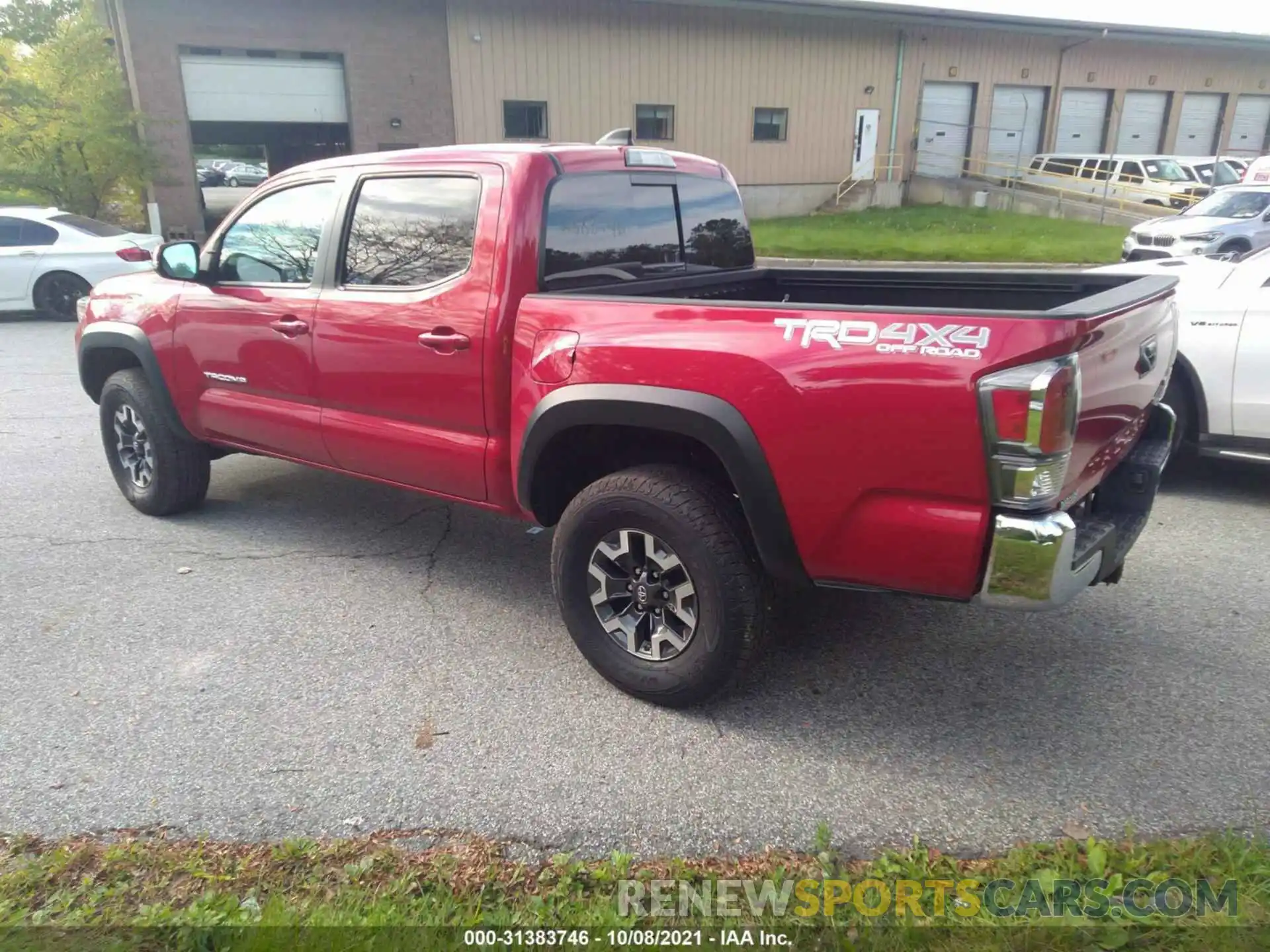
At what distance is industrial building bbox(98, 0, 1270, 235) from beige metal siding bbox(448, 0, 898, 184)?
51 millimetres

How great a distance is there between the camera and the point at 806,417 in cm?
278

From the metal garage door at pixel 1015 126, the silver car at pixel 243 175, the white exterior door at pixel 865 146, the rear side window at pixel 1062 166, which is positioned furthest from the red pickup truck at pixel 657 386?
the silver car at pixel 243 175

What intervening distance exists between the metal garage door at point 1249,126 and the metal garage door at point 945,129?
12.1m

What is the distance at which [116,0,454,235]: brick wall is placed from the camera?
787 inches

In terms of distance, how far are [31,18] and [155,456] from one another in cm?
2223

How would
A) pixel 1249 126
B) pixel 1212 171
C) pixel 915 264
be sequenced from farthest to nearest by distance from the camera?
pixel 1249 126 < pixel 1212 171 < pixel 915 264

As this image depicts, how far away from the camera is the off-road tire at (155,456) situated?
5.09 m

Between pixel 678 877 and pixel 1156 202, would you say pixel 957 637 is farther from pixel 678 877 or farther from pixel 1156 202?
pixel 1156 202

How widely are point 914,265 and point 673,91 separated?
12286 millimetres

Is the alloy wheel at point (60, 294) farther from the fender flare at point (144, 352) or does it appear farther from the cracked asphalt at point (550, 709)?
the cracked asphalt at point (550, 709)

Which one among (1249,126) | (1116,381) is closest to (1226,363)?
(1116,381)

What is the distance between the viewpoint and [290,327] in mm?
4242

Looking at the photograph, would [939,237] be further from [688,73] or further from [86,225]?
[86,225]

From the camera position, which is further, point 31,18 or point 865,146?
point 865,146
